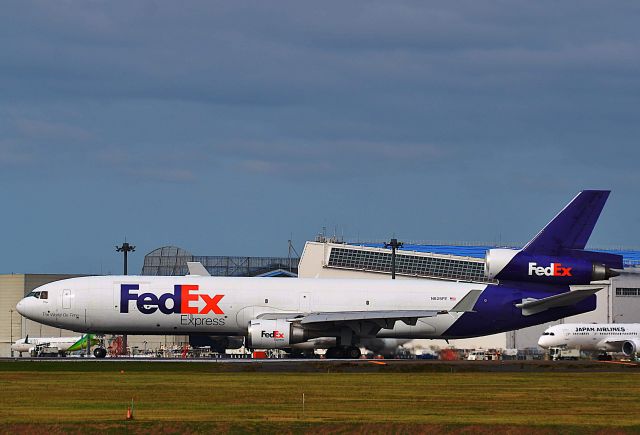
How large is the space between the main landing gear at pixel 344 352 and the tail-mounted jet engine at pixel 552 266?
380 inches

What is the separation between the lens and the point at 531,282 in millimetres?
71312

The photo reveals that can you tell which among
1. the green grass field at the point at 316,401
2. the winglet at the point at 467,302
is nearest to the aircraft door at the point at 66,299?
the green grass field at the point at 316,401

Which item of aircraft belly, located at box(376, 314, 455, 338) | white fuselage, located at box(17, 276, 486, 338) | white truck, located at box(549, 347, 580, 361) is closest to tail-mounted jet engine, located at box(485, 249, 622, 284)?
white fuselage, located at box(17, 276, 486, 338)

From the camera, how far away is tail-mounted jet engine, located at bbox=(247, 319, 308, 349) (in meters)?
67.9

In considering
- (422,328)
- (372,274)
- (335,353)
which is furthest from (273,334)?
(372,274)

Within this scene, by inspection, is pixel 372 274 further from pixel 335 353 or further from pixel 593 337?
pixel 335 353

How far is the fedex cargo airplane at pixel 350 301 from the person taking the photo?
68.9 meters

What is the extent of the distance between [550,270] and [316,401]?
34.6 metres

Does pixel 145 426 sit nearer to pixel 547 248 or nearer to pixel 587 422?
pixel 587 422

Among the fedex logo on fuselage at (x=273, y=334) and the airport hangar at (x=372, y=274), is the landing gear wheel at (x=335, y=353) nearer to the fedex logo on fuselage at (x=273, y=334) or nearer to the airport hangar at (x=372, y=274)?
the fedex logo on fuselage at (x=273, y=334)

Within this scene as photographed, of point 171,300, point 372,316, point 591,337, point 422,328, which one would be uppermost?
point 171,300

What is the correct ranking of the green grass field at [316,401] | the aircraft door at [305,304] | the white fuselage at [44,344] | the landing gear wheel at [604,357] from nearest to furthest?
1. the green grass field at [316,401]
2. the aircraft door at [305,304]
3. the landing gear wheel at [604,357]
4. the white fuselage at [44,344]

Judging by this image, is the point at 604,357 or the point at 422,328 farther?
the point at 604,357

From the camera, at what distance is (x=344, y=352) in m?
70.6
